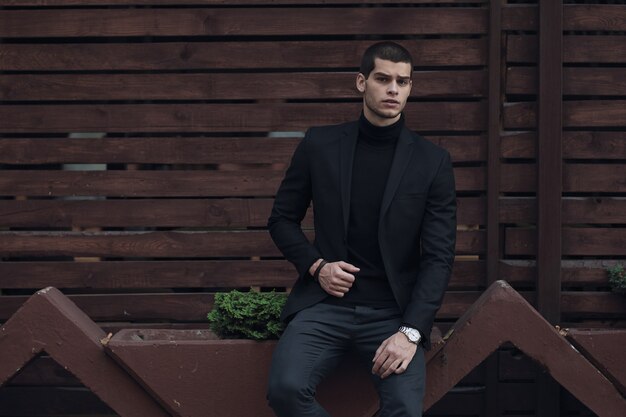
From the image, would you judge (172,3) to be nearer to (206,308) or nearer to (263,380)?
(206,308)

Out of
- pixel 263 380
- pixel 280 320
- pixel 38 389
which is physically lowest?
pixel 38 389

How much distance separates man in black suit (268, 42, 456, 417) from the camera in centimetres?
443

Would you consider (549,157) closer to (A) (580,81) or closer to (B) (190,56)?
(A) (580,81)

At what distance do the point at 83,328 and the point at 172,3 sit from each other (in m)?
1.92

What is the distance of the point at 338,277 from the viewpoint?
444cm

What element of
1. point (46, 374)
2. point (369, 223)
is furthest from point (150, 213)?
point (369, 223)

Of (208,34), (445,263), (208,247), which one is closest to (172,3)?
(208,34)

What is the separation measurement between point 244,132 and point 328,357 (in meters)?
1.76

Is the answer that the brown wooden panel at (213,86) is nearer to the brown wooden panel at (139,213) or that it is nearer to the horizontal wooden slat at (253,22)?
the horizontal wooden slat at (253,22)

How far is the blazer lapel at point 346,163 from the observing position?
4512 mm

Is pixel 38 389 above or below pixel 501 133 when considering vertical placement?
below

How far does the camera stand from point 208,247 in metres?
5.79

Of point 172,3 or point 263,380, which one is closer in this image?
point 263,380

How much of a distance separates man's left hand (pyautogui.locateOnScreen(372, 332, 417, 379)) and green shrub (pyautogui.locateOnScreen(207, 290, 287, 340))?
630 millimetres
